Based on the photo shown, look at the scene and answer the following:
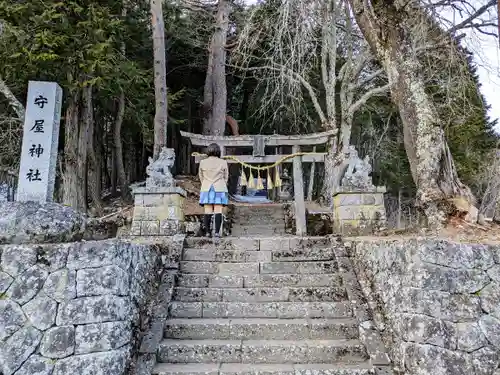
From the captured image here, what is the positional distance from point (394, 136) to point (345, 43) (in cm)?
606

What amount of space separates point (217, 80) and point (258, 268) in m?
10.00

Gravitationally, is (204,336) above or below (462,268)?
below

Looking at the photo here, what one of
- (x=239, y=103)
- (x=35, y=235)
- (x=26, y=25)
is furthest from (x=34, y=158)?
(x=239, y=103)

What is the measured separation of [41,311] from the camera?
10.0ft

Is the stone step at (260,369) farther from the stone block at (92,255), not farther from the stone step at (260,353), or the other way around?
the stone block at (92,255)

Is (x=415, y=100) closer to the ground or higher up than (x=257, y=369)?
higher up

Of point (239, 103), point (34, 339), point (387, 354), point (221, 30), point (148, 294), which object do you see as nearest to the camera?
point (34, 339)

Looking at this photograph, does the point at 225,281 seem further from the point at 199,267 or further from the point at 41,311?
the point at 41,311

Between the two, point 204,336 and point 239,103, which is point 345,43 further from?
point 204,336

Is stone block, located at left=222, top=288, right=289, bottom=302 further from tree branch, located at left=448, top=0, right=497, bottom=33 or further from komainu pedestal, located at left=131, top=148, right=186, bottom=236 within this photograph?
tree branch, located at left=448, top=0, right=497, bottom=33

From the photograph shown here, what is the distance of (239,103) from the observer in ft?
57.9

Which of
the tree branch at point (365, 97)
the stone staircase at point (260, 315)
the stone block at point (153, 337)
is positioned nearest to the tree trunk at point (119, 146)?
the tree branch at point (365, 97)

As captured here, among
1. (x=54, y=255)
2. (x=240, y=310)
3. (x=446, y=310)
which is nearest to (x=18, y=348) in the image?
(x=54, y=255)

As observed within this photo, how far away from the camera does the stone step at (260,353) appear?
11.4 feet
